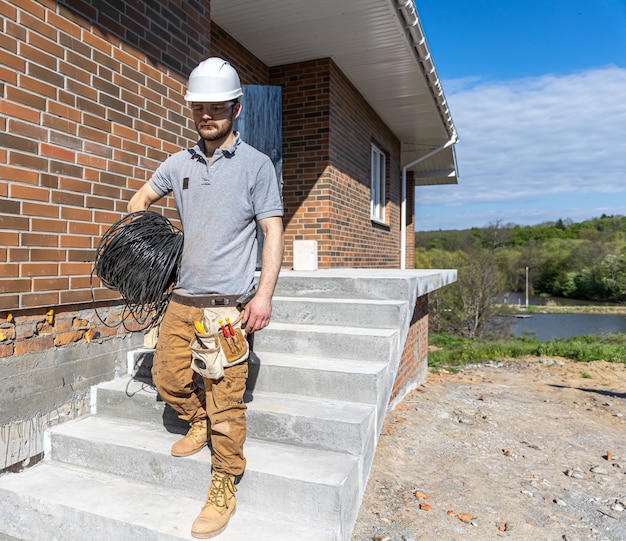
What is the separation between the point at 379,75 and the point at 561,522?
18.9ft

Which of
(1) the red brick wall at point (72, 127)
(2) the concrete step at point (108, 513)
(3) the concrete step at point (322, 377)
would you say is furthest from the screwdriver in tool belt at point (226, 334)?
(1) the red brick wall at point (72, 127)

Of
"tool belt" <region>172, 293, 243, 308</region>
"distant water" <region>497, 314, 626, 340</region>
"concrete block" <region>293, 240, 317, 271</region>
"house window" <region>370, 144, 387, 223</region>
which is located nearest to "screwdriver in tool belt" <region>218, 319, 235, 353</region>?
"tool belt" <region>172, 293, 243, 308</region>

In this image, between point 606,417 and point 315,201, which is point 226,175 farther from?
point 606,417

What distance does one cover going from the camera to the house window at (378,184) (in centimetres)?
885

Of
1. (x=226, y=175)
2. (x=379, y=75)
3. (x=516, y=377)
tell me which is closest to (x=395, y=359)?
(x=226, y=175)

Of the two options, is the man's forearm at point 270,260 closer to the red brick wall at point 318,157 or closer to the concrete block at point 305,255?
the concrete block at point 305,255

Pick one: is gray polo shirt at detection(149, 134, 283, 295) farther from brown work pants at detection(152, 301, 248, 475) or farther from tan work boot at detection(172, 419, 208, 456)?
tan work boot at detection(172, 419, 208, 456)

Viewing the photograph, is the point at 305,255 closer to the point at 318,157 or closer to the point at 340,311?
the point at 318,157

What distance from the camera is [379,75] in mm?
6746

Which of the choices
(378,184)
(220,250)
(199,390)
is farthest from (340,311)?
(378,184)

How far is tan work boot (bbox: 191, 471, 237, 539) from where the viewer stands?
1992mm

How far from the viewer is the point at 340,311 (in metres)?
3.64

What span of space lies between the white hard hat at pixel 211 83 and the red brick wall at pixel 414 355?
4423 mm

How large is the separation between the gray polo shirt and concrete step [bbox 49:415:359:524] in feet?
2.93
